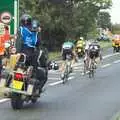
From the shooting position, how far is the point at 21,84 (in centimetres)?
1368

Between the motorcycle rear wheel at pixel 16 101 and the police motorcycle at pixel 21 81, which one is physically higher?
the police motorcycle at pixel 21 81

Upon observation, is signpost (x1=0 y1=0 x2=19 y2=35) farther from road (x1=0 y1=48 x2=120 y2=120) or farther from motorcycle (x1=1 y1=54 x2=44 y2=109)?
motorcycle (x1=1 y1=54 x2=44 y2=109)

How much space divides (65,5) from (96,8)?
5.21m

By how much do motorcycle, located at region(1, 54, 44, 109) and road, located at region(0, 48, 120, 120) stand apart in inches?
9.8

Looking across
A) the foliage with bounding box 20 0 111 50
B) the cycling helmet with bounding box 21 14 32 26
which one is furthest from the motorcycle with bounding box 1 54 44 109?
the foliage with bounding box 20 0 111 50

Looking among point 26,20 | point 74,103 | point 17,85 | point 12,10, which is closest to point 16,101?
point 17,85

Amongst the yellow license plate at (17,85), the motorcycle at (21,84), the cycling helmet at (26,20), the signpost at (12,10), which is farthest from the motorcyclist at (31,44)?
the signpost at (12,10)

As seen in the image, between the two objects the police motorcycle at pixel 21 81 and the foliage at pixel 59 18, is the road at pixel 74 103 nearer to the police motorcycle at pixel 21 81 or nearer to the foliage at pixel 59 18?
the police motorcycle at pixel 21 81

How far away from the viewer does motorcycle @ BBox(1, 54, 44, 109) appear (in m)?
13.6

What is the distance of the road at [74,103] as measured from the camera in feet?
43.1

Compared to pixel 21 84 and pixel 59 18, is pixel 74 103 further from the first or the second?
pixel 59 18

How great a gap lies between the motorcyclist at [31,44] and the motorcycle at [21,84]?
0.20 meters

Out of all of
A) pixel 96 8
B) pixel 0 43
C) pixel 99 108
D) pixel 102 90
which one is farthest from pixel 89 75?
pixel 96 8

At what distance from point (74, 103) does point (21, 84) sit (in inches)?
88.0
